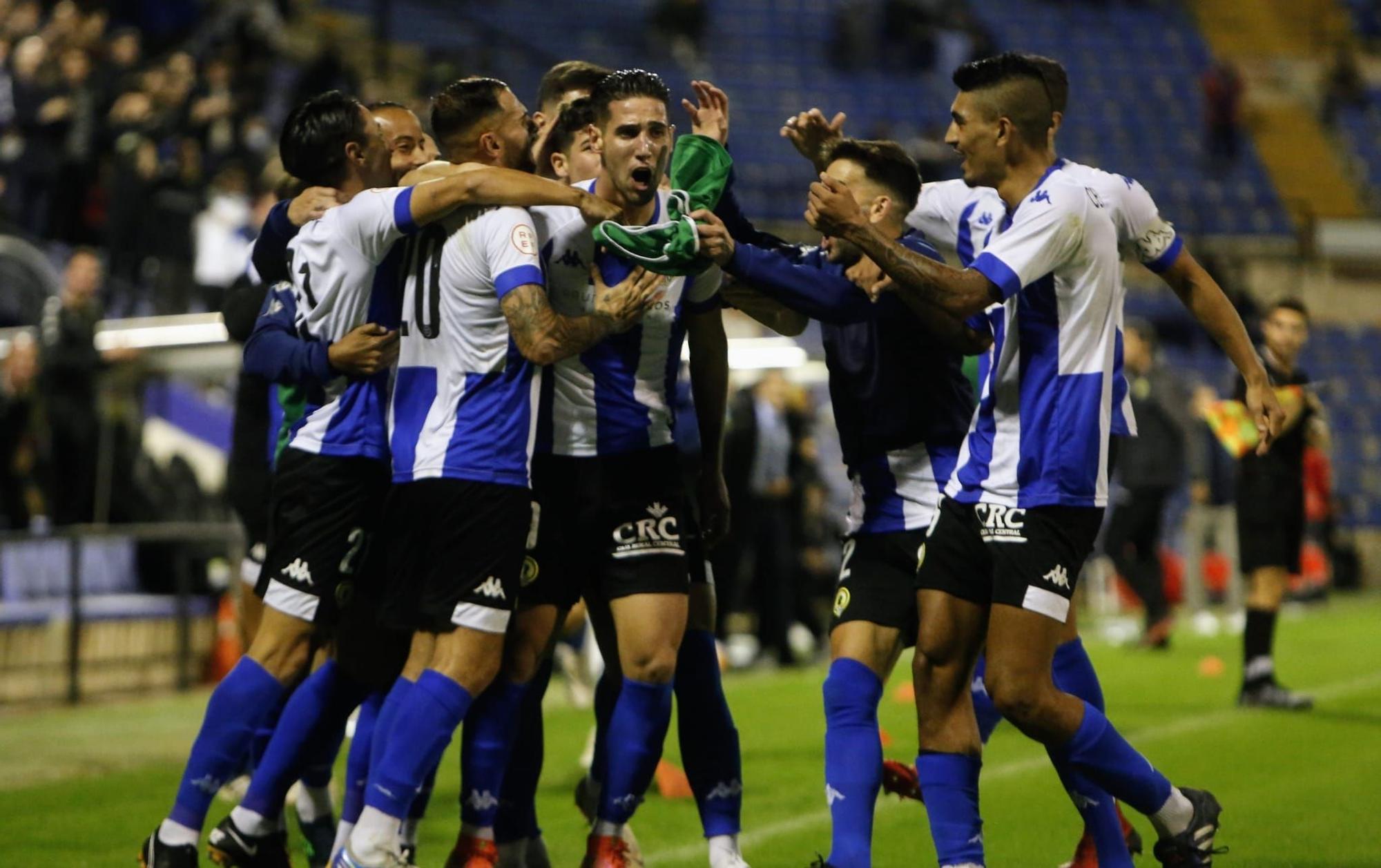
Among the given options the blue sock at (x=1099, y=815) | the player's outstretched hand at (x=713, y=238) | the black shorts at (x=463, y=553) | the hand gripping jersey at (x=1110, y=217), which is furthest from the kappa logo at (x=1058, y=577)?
the black shorts at (x=463, y=553)

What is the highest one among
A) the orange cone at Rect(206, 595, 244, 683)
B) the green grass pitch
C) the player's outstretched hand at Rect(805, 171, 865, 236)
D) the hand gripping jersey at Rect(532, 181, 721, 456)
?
the player's outstretched hand at Rect(805, 171, 865, 236)

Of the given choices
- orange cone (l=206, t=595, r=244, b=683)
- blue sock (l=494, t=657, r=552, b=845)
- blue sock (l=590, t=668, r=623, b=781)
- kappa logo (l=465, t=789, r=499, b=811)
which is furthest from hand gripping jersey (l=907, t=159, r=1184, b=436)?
orange cone (l=206, t=595, r=244, b=683)

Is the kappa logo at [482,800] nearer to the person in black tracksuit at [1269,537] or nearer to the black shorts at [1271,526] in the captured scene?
the person in black tracksuit at [1269,537]

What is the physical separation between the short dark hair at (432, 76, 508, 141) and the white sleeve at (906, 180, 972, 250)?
1.36m

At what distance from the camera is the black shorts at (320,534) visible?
509 cm

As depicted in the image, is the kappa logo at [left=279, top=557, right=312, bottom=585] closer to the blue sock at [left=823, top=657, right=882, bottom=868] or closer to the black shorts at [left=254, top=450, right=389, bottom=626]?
the black shorts at [left=254, top=450, right=389, bottom=626]

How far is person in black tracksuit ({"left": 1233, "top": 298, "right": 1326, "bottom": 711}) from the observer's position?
32.5 ft

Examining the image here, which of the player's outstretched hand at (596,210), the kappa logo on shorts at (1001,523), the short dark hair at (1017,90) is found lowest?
the kappa logo on shorts at (1001,523)

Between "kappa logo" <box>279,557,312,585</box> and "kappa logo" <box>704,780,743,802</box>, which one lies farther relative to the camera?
"kappa logo" <box>704,780,743,802</box>

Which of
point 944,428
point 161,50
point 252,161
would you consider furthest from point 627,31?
point 944,428

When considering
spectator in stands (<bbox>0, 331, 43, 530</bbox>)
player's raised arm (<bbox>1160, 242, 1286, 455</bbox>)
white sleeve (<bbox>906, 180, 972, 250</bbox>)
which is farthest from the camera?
spectator in stands (<bbox>0, 331, 43, 530</bbox>)

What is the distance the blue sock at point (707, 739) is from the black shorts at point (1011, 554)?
0.84 metres

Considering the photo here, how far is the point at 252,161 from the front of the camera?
16.3 metres

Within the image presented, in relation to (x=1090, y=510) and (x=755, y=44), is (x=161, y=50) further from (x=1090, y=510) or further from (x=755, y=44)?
(x=1090, y=510)
